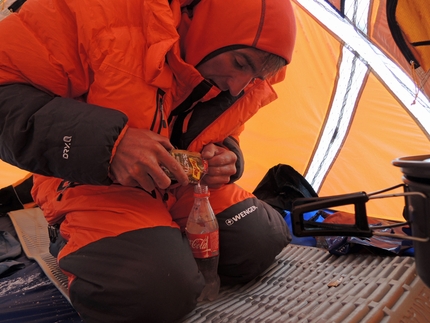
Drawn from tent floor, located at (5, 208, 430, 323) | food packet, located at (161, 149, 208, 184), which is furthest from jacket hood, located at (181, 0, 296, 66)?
tent floor, located at (5, 208, 430, 323)

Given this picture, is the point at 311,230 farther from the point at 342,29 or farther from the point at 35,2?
the point at 342,29

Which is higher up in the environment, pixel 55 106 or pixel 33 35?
pixel 33 35

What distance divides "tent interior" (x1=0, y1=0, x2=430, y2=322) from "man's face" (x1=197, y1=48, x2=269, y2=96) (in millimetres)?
551

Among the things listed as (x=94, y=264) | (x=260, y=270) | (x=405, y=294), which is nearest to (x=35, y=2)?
(x=94, y=264)

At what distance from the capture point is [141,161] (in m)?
0.84

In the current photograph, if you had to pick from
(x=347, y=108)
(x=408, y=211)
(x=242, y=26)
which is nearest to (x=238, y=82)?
(x=242, y=26)

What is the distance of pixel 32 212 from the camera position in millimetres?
1876

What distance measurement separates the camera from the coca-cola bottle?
1.05m

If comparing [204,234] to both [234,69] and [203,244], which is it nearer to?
[203,244]

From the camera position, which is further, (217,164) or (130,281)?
(217,164)

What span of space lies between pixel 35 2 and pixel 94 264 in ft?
2.01

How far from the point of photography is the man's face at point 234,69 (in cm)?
97

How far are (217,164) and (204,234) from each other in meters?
0.20

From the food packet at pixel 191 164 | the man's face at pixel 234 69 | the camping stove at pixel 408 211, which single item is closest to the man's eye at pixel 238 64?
the man's face at pixel 234 69
